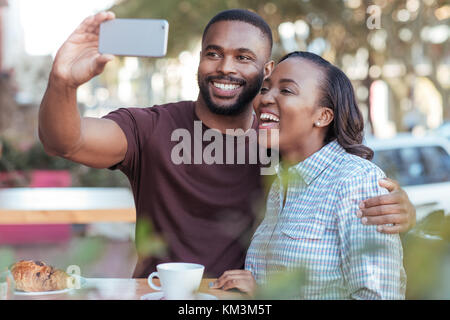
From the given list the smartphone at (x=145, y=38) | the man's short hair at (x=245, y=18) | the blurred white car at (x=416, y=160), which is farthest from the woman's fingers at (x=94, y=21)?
the blurred white car at (x=416, y=160)

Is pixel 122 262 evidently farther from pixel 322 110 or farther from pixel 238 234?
pixel 238 234

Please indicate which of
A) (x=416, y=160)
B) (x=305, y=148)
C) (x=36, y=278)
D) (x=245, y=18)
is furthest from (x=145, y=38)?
(x=416, y=160)

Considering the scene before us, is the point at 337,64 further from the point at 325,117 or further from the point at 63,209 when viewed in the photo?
the point at 325,117

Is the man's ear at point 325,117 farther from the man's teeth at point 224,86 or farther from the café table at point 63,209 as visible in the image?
the café table at point 63,209

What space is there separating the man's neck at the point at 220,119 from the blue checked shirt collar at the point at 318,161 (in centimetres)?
78

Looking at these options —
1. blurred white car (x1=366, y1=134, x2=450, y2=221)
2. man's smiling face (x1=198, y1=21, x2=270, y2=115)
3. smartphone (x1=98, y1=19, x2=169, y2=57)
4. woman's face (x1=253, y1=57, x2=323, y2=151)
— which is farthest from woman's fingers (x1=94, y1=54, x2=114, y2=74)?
blurred white car (x1=366, y1=134, x2=450, y2=221)

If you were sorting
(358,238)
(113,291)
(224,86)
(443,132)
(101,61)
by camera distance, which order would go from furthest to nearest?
(443,132) < (224,86) < (101,61) < (358,238) < (113,291)

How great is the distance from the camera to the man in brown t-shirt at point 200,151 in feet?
7.57

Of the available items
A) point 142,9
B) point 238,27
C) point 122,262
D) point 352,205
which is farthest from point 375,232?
point 142,9

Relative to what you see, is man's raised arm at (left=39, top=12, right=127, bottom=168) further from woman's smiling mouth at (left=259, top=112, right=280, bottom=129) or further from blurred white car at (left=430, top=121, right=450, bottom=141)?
blurred white car at (left=430, top=121, right=450, bottom=141)

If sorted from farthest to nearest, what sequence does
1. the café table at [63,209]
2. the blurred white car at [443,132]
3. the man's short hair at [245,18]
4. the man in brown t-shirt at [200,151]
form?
the blurred white car at [443,132] → the café table at [63,209] → the man's short hair at [245,18] → the man in brown t-shirt at [200,151]

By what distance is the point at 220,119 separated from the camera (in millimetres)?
2695

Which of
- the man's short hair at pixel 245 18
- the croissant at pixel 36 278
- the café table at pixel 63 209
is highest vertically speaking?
the man's short hair at pixel 245 18

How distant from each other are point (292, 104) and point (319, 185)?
30cm
